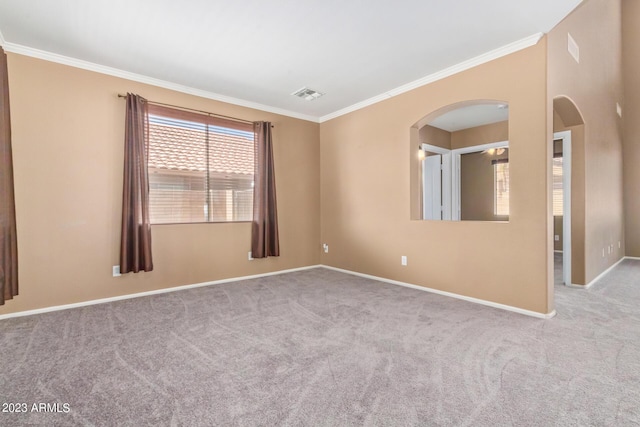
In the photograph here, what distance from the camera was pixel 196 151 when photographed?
4.09m

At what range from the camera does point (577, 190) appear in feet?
12.8

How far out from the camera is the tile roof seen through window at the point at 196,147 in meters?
3.80

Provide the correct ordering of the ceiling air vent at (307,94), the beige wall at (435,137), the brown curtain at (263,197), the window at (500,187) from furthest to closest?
the window at (500,187)
the beige wall at (435,137)
the brown curtain at (263,197)
the ceiling air vent at (307,94)

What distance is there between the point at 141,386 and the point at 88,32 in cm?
307

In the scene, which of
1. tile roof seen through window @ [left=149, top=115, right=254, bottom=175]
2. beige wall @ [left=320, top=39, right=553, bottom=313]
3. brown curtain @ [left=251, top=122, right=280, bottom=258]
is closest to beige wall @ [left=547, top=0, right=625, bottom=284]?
beige wall @ [left=320, top=39, right=553, bottom=313]

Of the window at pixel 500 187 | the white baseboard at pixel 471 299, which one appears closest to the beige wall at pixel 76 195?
the white baseboard at pixel 471 299

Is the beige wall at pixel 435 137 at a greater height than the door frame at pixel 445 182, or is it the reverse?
the beige wall at pixel 435 137

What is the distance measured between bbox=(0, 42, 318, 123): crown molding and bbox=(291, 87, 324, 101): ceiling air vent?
69cm

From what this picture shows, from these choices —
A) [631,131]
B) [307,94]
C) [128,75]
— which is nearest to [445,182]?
[307,94]

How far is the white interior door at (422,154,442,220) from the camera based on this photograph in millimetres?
5852

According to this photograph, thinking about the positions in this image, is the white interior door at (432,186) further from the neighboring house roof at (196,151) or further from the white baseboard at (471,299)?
the neighboring house roof at (196,151)

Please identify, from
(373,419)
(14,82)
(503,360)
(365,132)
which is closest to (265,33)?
(365,132)

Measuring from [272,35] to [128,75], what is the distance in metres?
2.01

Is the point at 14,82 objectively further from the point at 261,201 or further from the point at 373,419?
the point at 373,419
